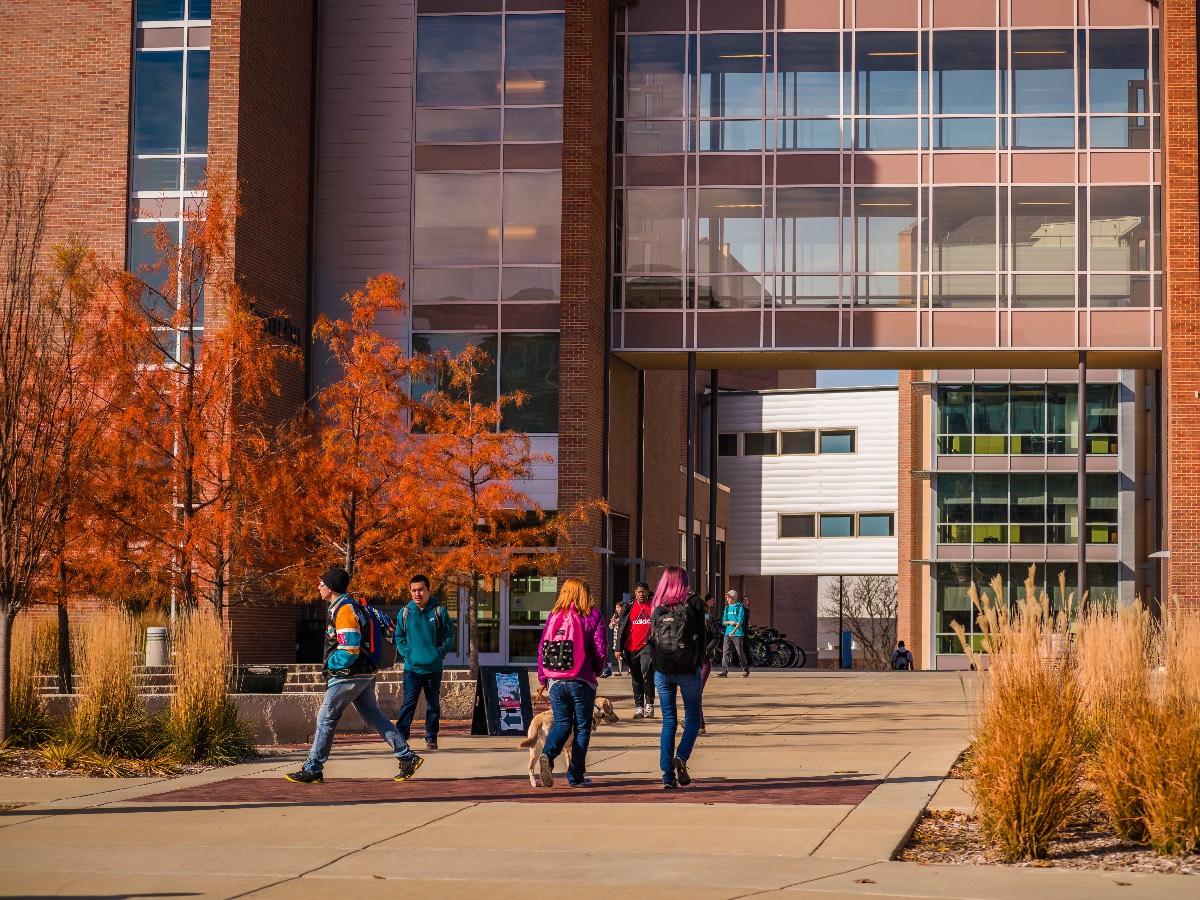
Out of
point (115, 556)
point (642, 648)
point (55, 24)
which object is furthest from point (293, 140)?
point (642, 648)

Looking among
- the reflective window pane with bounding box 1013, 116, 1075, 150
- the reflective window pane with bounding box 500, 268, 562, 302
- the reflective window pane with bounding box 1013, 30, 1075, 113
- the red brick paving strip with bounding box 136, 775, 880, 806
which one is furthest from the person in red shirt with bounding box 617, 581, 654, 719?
the reflective window pane with bounding box 1013, 30, 1075, 113

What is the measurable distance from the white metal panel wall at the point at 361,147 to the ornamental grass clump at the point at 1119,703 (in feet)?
83.7

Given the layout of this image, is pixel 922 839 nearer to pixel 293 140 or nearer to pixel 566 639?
pixel 566 639

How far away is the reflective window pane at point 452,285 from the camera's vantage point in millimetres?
36562

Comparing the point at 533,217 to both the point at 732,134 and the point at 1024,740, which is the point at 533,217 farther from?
the point at 1024,740

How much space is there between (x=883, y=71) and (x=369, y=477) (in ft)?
57.1

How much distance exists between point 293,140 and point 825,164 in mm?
11968

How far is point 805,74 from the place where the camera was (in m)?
37.6

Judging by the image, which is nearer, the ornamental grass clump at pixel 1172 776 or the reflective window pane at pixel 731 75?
the ornamental grass clump at pixel 1172 776

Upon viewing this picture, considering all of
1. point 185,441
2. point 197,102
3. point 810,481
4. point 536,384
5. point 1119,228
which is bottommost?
point 185,441

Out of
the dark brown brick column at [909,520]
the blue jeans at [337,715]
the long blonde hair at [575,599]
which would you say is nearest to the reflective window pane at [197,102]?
the blue jeans at [337,715]

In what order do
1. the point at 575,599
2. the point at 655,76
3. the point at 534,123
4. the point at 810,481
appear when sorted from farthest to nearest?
A: the point at 810,481 < the point at 655,76 < the point at 534,123 < the point at 575,599

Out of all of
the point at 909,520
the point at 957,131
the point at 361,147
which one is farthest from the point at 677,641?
the point at 909,520

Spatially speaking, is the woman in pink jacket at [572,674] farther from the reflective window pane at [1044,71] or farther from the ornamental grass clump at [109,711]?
the reflective window pane at [1044,71]
